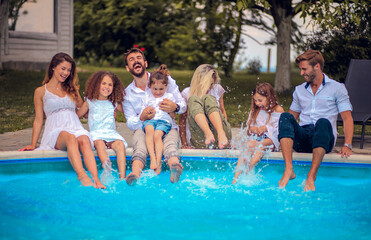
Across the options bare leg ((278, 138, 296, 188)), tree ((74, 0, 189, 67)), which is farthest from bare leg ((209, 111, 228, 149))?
tree ((74, 0, 189, 67))

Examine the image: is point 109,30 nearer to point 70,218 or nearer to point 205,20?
point 205,20

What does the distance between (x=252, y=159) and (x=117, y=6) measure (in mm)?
19970

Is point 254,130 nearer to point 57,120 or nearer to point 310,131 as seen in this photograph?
point 310,131

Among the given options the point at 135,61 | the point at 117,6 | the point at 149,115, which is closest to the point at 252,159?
the point at 149,115

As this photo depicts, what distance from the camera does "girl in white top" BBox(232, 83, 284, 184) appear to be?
5.29 meters

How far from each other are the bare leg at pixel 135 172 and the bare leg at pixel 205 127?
2.39ft

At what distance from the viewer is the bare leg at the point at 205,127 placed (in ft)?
17.2

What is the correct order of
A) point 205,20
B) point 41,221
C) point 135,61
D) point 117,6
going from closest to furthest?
1. point 41,221
2. point 135,61
3. point 205,20
4. point 117,6

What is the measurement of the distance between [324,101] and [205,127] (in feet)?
4.05

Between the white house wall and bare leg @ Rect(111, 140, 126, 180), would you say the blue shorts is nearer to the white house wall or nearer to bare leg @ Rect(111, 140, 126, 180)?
bare leg @ Rect(111, 140, 126, 180)

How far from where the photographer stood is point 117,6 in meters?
24.0

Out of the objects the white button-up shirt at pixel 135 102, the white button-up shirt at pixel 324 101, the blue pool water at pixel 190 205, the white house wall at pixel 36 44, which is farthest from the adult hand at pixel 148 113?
the white house wall at pixel 36 44

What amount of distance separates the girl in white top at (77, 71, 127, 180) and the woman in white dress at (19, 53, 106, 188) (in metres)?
0.14

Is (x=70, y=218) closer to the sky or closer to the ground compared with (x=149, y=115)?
closer to the ground
